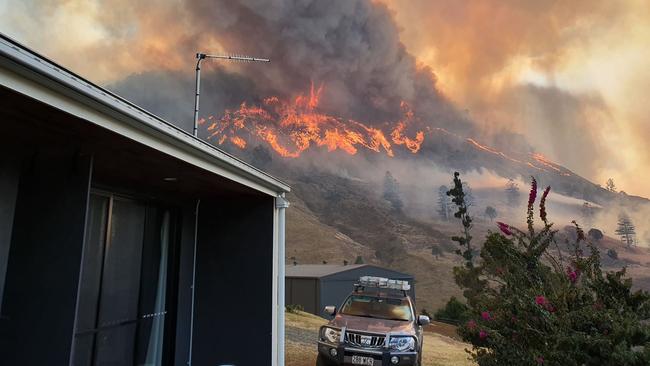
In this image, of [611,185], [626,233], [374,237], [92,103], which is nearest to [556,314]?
[92,103]

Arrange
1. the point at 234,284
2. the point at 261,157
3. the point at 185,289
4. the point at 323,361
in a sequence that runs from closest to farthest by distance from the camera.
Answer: the point at 234,284 < the point at 185,289 < the point at 323,361 < the point at 261,157

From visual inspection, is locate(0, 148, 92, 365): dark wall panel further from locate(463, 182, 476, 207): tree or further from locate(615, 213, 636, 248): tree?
locate(615, 213, 636, 248): tree

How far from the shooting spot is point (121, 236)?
5.16 meters

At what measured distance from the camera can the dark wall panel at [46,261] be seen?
10.5 feet

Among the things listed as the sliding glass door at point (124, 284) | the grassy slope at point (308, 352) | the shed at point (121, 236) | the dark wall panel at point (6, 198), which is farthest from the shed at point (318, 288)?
the dark wall panel at point (6, 198)

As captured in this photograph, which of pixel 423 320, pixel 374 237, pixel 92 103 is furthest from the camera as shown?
Answer: pixel 374 237

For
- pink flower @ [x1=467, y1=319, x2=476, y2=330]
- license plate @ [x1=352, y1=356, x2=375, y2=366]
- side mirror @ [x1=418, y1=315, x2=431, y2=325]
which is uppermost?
pink flower @ [x1=467, y1=319, x2=476, y2=330]

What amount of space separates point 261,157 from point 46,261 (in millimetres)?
117272

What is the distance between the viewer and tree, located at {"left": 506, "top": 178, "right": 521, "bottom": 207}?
4594 inches

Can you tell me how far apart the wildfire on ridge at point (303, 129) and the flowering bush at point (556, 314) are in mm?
125340

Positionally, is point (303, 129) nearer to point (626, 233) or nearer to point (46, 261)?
point (626, 233)

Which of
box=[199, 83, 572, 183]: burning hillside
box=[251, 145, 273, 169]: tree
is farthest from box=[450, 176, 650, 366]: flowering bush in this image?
box=[199, 83, 572, 183]: burning hillside

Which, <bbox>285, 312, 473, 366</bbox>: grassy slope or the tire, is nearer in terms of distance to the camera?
the tire

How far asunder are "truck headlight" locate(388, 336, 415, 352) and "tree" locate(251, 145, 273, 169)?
106790 millimetres
